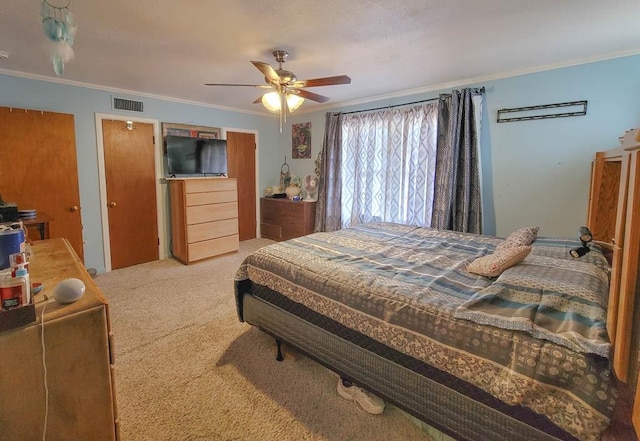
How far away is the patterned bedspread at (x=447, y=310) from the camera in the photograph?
1044 mm

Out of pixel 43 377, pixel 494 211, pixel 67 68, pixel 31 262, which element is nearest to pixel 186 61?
pixel 67 68

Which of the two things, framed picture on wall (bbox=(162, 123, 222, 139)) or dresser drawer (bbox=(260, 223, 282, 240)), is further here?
dresser drawer (bbox=(260, 223, 282, 240))

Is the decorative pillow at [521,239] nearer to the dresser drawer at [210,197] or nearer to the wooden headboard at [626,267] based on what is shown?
the wooden headboard at [626,267]

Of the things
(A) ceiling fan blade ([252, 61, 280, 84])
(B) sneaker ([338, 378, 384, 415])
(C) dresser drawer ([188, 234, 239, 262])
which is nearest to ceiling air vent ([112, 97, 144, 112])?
(C) dresser drawer ([188, 234, 239, 262])

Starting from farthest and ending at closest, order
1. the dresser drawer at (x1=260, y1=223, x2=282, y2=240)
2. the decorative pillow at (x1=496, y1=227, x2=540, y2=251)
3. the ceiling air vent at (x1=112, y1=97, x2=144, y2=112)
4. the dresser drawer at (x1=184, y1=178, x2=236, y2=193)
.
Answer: the dresser drawer at (x1=260, y1=223, x2=282, y2=240)
the dresser drawer at (x1=184, y1=178, x2=236, y2=193)
the ceiling air vent at (x1=112, y1=97, x2=144, y2=112)
the decorative pillow at (x1=496, y1=227, x2=540, y2=251)

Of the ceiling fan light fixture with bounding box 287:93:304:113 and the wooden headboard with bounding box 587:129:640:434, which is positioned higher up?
the ceiling fan light fixture with bounding box 287:93:304:113

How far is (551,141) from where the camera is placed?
311 centimetres

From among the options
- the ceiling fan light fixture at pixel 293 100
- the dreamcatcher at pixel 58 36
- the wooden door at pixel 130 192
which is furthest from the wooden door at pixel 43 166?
the ceiling fan light fixture at pixel 293 100

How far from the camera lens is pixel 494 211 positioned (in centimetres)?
353

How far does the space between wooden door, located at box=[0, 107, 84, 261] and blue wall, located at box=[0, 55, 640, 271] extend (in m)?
0.12

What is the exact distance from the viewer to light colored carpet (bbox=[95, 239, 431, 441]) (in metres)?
1.59

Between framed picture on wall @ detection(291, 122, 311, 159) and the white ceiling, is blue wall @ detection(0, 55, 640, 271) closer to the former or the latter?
the white ceiling

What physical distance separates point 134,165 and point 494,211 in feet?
15.0

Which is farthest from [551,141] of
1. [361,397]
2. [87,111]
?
[87,111]
